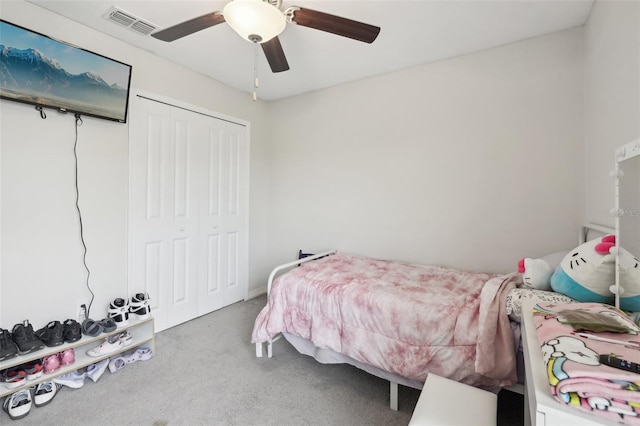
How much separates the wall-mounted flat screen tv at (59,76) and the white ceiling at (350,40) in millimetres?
324

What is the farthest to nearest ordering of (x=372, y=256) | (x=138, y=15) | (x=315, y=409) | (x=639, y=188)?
(x=372, y=256), (x=138, y=15), (x=315, y=409), (x=639, y=188)

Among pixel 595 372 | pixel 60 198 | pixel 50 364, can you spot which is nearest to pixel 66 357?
pixel 50 364

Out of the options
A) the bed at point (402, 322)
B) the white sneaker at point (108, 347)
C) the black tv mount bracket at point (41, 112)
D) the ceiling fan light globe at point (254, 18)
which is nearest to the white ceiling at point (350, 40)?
the ceiling fan light globe at point (254, 18)

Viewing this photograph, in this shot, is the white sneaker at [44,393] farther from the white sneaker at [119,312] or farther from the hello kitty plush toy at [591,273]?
the hello kitty plush toy at [591,273]

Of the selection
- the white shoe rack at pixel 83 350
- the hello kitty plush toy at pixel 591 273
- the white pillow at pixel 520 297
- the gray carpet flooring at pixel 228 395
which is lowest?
the gray carpet flooring at pixel 228 395

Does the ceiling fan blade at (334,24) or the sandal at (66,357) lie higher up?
the ceiling fan blade at (334,24)

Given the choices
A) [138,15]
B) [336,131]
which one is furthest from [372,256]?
[138,15]

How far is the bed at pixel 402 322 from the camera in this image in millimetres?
1433

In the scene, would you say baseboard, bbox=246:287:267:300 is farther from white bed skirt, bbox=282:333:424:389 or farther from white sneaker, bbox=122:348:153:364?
white bed skirt, bbox=282:333:424:389

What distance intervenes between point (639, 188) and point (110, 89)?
3.15 m

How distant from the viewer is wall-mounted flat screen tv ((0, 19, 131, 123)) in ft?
5.68

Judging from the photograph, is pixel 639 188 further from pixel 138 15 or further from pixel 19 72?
pixel 19 72

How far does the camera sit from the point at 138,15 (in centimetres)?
201

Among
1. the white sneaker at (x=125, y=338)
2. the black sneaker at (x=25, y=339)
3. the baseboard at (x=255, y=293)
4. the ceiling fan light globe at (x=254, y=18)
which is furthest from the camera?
the baseboard at (x=255, y=293)
